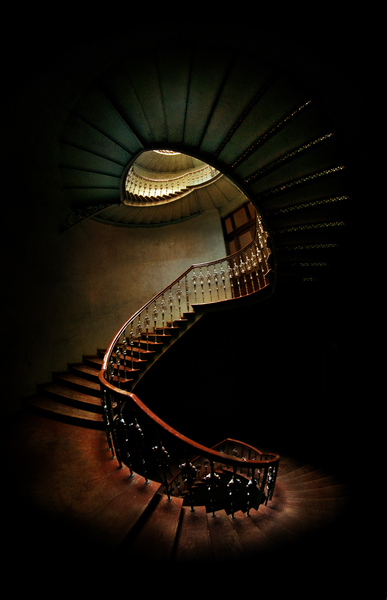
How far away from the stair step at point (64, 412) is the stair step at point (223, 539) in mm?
1745

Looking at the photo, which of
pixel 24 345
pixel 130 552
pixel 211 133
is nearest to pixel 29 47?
pixel 211 133

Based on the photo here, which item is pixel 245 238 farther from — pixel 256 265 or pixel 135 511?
pixel 135 511

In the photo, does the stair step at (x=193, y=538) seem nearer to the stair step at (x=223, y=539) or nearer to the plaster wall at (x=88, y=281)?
the stair step at (x=223, y=539)

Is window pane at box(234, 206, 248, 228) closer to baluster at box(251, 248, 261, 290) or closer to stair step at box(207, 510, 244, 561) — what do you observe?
baluster at box(251, 248, 261, 290)

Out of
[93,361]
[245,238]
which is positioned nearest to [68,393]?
[93,361]

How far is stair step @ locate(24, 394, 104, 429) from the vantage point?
2.85 m

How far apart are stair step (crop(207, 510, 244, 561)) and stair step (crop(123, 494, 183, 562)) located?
284mm

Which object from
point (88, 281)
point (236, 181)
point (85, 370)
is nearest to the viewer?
point (236, 181)

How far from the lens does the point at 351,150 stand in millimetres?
1929

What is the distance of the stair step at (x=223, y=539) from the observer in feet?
4.72

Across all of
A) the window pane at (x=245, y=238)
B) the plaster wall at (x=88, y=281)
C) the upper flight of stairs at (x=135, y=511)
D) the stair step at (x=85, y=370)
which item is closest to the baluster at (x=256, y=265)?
the window pane at (x=245, y=238)

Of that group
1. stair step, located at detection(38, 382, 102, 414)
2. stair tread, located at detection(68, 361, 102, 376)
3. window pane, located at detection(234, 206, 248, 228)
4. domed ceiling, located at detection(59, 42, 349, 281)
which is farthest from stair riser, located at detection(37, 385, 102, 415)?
window pane, located at detection(234, 206, 248, 228)

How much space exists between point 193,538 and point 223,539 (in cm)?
23

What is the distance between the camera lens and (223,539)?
Result: 1567 millimetres
